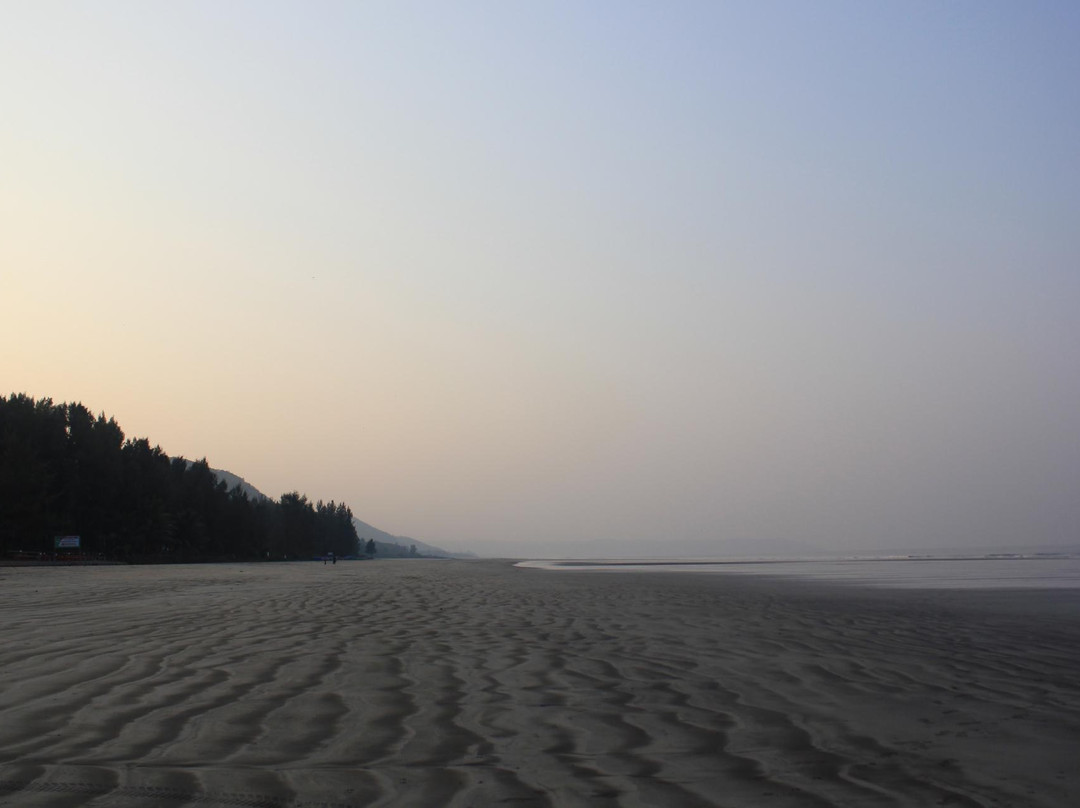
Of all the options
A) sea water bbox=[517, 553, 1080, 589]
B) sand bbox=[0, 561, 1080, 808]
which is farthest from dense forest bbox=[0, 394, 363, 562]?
sand bbox=[0, 561, 1080, 808]

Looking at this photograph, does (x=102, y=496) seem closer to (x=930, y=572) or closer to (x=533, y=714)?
(x=930, y=572)

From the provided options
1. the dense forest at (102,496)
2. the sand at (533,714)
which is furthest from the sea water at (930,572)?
the dense forest at (102,496)

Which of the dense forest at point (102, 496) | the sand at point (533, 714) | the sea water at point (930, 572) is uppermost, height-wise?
the dense forest at point (102, 496)

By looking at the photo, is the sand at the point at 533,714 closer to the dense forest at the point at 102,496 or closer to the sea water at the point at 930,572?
the sea water at the point at 930,572

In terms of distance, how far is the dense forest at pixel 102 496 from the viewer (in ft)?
212

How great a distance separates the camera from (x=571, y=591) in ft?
77.0

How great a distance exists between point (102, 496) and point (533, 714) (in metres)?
81.7

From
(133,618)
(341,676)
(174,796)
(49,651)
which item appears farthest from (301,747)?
(133,618)

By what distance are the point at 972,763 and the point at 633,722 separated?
2.04 metres

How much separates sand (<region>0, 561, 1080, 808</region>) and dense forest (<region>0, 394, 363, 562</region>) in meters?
59.9

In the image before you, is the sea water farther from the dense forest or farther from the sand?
the dense forest

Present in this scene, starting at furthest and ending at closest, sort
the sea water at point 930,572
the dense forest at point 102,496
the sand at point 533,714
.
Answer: the dense forest at point 102,496, the sea water at point 930,572, the sand at point 533,714

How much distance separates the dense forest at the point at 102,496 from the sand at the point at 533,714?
5990 cm

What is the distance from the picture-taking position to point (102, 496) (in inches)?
3076
